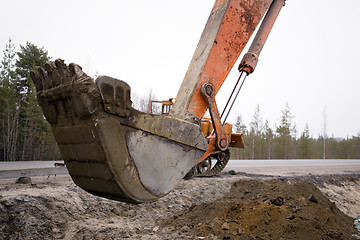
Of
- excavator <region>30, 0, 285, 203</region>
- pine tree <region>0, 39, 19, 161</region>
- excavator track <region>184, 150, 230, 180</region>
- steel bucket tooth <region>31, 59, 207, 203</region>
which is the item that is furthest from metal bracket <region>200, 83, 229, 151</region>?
pine tree <region>0, 39, 19, 161</region>

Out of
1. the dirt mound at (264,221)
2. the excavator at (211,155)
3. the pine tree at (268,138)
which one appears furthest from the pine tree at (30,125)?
the pine tree at (268,138)

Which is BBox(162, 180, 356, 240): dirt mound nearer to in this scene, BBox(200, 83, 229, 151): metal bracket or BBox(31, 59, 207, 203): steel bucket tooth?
BBox(200, 83, 229, 151): metal bracket

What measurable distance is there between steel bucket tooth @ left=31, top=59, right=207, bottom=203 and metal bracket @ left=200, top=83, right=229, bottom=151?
16.0 inches

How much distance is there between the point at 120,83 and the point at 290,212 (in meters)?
3.29

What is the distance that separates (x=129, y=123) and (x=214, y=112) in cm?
98

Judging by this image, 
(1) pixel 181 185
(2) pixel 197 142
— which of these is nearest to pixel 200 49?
(2) pixel 197 142

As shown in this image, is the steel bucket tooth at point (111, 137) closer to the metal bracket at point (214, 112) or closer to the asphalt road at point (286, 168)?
the metal bracket at point (214, 112)

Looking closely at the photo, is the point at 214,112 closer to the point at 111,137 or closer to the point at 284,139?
the point at 111,137

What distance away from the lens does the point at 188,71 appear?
2.82 metres

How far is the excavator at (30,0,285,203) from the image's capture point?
200 cm

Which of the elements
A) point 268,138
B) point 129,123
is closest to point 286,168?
point 129,123

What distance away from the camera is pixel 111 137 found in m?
2.01

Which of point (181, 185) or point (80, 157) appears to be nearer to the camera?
point (80, 157)

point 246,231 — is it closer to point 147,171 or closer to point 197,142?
point 197,142
